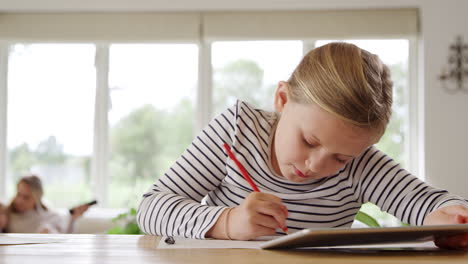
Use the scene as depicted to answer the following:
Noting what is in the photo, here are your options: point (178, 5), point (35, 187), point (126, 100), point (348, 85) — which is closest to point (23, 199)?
point (35, 187)

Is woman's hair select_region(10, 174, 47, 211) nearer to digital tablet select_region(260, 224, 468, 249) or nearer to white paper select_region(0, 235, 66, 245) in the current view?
white paper select_region(0, 235, 66, 245)

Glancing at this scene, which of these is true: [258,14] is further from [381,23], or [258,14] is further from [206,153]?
[206,153]

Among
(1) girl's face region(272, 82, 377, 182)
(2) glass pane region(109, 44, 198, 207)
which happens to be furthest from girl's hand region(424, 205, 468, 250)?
(2) glass pane region(109, 44, 198, 207)

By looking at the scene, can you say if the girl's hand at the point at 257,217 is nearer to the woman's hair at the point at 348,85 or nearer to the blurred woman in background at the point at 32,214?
the woman's hair at the point at 348,85

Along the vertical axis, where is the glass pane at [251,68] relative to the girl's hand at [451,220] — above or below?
above

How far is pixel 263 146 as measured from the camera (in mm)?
1138

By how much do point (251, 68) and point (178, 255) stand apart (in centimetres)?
354

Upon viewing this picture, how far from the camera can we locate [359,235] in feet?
2.22

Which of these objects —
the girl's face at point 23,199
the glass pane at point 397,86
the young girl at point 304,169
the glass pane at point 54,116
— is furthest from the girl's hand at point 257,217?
the glass pane at point 54,116

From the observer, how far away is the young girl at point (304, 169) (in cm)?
92

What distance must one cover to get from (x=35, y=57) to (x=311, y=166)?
381 centimetres

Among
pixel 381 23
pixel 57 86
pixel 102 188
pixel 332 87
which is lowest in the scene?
pixel 102 188

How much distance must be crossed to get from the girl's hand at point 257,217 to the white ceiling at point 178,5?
3.24 meters

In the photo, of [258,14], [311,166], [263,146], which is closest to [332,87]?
[311,166]
